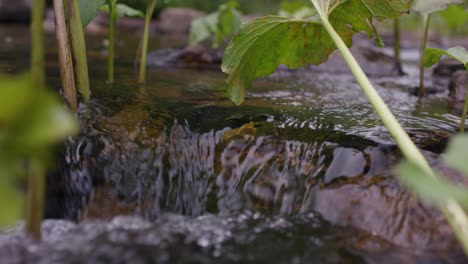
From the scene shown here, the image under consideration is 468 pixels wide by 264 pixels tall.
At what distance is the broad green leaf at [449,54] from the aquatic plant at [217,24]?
2379 mm

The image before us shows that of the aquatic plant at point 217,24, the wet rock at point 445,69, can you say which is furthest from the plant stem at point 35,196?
the wet rock at point 445,69

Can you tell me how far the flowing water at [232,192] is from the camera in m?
1.17

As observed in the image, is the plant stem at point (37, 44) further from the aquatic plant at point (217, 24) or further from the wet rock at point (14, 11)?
the wet rock at point (14, 11)

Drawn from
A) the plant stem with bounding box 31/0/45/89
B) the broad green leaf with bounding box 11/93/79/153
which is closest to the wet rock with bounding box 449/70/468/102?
the plant stem with bounding box 31/0/45/89

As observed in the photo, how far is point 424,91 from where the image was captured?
9.68 feet

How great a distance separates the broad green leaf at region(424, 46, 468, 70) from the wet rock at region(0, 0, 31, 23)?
25.4 ft

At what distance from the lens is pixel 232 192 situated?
4.77 ft

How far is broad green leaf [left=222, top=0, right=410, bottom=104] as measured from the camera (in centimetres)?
168

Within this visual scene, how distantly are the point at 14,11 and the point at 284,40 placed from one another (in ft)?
24.4

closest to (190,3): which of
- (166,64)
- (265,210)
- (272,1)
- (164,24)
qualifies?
(272,1)

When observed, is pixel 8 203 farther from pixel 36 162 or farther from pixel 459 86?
pixel 459 86

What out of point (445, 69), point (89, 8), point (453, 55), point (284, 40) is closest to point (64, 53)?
point (89, 8)

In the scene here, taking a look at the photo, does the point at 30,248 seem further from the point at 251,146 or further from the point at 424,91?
the point at 424,91

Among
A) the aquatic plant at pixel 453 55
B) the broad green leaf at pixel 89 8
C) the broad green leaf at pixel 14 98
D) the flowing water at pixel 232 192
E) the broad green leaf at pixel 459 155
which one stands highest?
the broad green leaf at pixel 89 8
